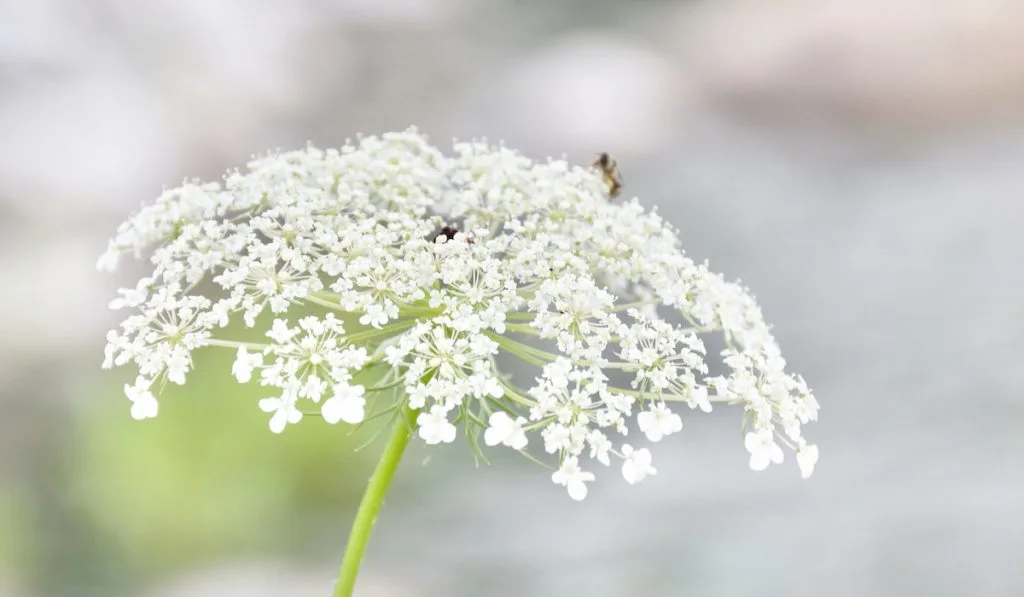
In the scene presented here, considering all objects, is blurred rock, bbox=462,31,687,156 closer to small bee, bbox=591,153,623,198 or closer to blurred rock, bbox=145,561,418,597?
blurred rock, bbox=145,561,418,597

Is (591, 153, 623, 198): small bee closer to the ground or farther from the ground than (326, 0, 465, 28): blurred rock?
closer to the ground

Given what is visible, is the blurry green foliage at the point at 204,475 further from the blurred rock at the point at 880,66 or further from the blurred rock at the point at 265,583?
the blurred rock at the point at 880,66

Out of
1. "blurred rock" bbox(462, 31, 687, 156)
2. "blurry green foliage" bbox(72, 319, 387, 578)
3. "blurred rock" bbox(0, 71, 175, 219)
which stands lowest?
"blurry green foliage" bbox(72, 319, 387, 578)

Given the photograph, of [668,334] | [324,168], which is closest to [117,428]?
[324,168]

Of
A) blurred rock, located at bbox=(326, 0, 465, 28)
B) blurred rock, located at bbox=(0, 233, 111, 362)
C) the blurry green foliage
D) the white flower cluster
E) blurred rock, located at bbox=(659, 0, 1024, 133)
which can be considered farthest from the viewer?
blurred rock, located at bbox=(659, 0, 1024, 133)

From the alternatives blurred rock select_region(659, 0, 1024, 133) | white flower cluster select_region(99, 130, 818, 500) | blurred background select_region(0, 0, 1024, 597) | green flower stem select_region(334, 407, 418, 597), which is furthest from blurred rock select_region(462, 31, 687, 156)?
green flower stem select_region(334, 407, 418, 597)

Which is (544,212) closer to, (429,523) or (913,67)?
(429,523)
